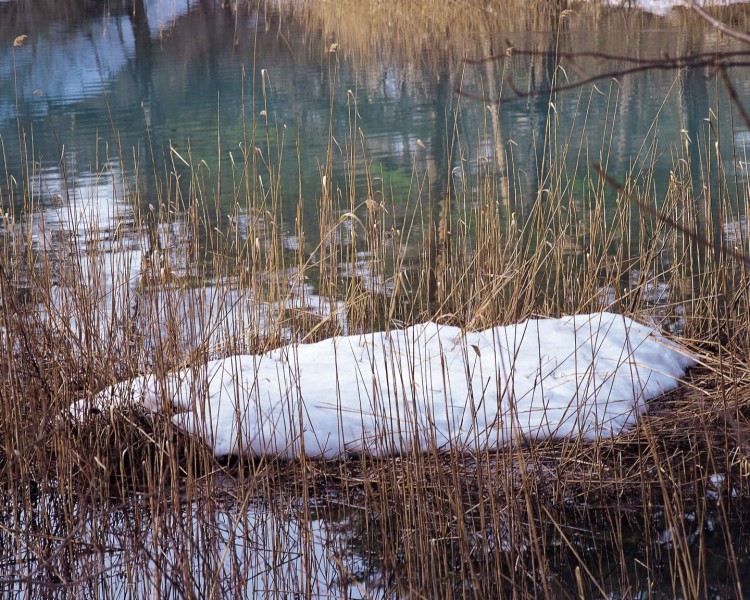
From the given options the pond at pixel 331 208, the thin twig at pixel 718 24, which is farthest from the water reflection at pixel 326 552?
the thin twig at pixel 718 24

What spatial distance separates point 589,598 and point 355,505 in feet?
2.06

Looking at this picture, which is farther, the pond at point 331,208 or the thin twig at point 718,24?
the pond at point 331,208

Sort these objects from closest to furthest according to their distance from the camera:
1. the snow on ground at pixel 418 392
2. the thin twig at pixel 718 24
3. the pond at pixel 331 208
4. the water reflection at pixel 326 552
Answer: the thin twig at pixel 718 24
the water reflection at pixel 326 552
the pond at pixel 331 208
the snow on ground at pixel 418 392

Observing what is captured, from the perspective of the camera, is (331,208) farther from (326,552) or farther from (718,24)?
(718,24)

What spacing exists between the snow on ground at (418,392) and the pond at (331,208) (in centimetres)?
11

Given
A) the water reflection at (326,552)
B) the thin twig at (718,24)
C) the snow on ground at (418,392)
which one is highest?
the thin twig at (718,24)

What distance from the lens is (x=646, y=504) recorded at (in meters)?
2.02

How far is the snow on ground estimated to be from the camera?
2180 mm

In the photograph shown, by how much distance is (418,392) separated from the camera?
8.28 ft

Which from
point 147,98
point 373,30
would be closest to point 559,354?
point 147,98

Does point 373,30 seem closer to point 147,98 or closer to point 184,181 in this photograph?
point 147,98

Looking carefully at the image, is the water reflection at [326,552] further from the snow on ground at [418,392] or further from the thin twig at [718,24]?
the thin twig at [718,24]

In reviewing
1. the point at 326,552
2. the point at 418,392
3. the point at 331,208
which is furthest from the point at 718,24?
the point at 331,208

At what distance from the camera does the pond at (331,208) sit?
6.19 ft
